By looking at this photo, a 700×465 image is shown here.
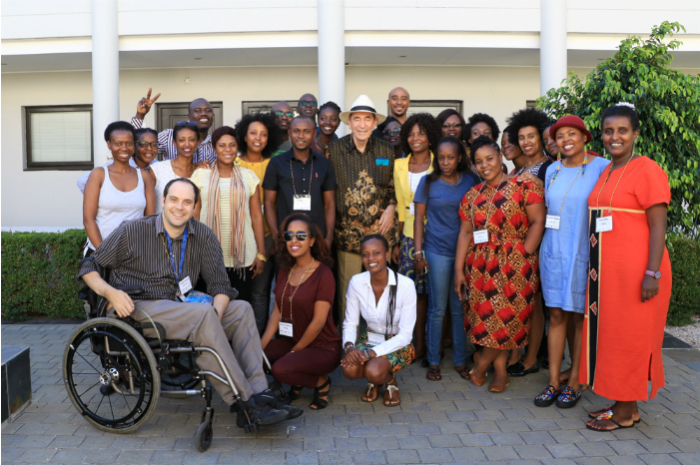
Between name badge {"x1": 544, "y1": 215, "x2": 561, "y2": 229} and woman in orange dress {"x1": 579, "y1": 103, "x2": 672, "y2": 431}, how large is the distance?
0.25m

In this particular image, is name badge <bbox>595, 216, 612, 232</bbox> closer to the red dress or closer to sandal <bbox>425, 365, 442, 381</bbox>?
the red dress

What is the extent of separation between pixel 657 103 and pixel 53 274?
6211 mm

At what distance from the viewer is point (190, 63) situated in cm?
934

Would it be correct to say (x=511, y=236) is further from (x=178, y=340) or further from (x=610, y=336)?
(x=178, y=340)

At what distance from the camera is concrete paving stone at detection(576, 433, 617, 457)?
10.9ft

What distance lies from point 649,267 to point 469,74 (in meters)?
6.98

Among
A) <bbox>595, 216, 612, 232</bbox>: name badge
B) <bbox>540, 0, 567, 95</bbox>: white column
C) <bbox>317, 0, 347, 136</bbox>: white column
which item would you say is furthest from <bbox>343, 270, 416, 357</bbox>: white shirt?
<bbox>540, 0, 567, 95</bbox>: white column

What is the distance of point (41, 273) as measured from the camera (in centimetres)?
632

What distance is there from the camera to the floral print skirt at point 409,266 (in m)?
4.80

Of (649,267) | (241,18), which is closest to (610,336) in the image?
(649,267)

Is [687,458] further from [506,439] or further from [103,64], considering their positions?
[103,64]

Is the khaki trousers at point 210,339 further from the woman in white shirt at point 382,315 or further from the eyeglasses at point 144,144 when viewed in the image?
the eyeglasses at point 144,144

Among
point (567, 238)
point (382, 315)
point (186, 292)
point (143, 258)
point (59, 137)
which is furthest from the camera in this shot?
point (59, 137)

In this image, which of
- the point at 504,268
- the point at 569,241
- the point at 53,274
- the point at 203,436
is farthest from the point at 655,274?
the point at 53,274
